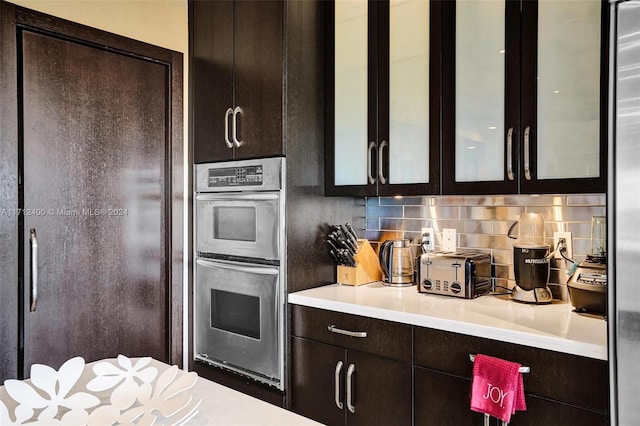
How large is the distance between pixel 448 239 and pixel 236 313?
1164 millimetres

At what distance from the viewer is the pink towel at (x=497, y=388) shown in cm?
161

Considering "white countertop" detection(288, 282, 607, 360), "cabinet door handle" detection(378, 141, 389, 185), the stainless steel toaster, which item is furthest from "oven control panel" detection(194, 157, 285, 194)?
the stainless steel toaster

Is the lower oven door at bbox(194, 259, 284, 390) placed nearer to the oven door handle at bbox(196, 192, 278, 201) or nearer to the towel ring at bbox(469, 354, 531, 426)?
the oven door handle at bbox(196, 192, 278, 201)

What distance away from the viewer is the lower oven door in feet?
7.84

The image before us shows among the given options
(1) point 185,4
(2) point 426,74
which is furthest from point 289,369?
(1) point 185,4

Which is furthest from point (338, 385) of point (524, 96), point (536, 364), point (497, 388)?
point (524, 96)

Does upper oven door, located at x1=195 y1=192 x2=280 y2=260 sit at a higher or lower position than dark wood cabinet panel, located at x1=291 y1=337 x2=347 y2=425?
higher

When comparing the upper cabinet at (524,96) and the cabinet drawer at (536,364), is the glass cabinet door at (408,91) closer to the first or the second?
the upper cabinet at (524,96)

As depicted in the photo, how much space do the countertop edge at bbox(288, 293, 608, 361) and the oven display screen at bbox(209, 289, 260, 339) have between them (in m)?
0.34

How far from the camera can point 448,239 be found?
2533mm

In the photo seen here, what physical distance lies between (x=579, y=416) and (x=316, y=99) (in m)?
1.79

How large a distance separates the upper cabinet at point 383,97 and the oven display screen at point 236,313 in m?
0.72

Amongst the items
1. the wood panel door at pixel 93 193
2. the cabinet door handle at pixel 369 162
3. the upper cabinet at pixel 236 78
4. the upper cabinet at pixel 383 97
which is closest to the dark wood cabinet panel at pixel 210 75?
the upper cabinet at pixel 236 78

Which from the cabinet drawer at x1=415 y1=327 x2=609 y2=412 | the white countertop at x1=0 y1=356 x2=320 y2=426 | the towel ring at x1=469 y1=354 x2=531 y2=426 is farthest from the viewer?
the towel ring at x1=469 y1=354 x2=531 y2=426
